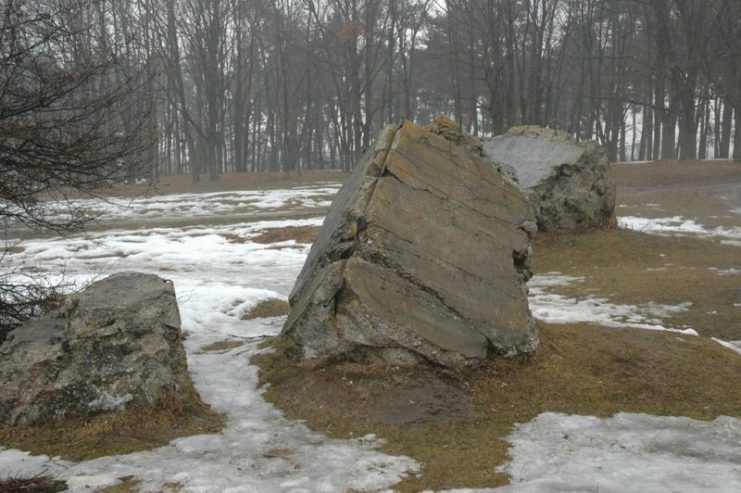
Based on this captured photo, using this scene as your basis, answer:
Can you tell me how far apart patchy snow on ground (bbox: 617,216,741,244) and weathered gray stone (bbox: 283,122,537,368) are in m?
8.81

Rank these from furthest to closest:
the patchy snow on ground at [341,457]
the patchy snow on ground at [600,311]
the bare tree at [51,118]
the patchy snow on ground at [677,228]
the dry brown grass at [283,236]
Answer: the dry brown grass at [283,236]
the patchy snow on ground at [677,228]
the patchy snow on ground at [600,311]
the bare tree at [51,118]
the patchy snow on ground at [341,457]

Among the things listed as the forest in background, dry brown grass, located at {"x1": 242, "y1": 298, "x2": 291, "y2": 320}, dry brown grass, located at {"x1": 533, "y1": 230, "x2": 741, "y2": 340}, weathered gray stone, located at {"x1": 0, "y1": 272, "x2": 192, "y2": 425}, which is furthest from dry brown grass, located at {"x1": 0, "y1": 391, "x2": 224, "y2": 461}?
the forest in background

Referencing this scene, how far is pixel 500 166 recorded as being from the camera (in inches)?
275

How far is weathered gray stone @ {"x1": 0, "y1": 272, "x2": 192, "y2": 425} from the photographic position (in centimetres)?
459

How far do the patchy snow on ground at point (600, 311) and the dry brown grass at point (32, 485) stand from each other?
→ 523 cm

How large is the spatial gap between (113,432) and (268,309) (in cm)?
404

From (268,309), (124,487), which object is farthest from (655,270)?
(124,487)

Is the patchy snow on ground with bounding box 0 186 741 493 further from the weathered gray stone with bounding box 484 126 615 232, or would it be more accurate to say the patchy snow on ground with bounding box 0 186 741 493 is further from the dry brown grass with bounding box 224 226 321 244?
the dry brown grass with bounding box 224 226 321 244

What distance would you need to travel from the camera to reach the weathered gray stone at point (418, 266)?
5.22m

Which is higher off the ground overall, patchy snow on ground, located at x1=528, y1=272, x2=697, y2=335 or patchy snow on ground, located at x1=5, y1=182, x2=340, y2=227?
patchy snow on ground, located at x1=5, y1=182, x2=340, y2=227

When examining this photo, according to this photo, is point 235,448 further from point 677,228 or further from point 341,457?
point 677,228

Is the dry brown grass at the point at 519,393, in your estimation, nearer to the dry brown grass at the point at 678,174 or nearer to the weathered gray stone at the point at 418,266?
the weathered gray stone at the point at 418,266

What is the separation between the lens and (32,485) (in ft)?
12.1

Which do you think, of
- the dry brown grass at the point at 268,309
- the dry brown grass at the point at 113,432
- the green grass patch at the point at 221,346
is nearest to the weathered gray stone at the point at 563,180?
the dry brown grass at the point at 268,309
